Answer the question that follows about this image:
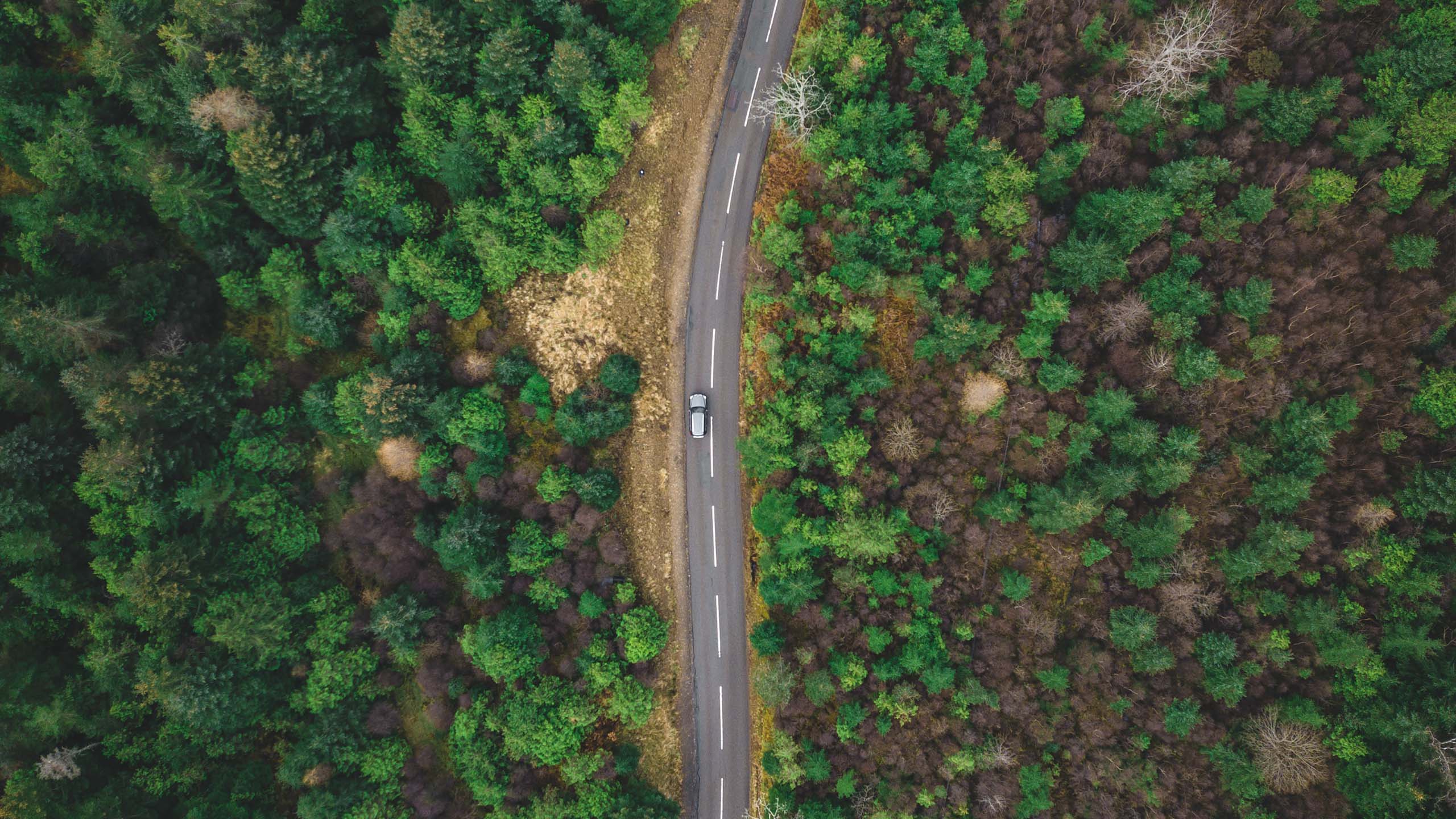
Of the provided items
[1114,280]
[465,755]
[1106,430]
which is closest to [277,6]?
[465,755]

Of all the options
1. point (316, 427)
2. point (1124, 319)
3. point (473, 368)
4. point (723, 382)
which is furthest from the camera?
point (316, 427)

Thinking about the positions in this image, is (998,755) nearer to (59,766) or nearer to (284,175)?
(284,175)

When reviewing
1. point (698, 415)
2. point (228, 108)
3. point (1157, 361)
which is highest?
point (228, 108)

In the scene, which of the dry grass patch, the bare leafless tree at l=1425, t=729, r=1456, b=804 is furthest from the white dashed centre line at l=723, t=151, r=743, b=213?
the bare leafless tree at l=1425, t=729, r=1456, b=804

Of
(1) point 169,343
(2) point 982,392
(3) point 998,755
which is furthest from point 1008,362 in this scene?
(1) point 169,343

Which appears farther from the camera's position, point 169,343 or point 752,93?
point 752,93

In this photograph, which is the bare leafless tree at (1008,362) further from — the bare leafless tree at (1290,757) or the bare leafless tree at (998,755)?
the bare leafless tree at (1290,757)

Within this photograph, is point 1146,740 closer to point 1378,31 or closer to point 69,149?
point 1378,31
